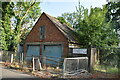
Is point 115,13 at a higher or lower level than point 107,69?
higher

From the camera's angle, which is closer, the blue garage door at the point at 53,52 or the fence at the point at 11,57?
the fence at the point at 11,57

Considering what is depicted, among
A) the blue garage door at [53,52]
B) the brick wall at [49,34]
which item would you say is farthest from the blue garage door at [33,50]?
the blue garage door at [53,52]

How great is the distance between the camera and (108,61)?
10250 mm

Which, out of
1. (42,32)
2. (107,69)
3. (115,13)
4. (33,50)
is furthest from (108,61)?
(115,13)

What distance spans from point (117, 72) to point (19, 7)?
2185 cm

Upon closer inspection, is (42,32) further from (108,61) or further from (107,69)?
(107,69)

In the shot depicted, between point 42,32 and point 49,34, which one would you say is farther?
point 42,32

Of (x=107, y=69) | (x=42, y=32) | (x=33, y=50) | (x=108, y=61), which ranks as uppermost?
(x=42, y=32)

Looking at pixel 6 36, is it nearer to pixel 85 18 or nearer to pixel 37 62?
pixel 37 62

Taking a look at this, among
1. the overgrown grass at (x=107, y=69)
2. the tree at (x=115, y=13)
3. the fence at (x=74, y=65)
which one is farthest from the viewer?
the tree at (x=115, y=13)

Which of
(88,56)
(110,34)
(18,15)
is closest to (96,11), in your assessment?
(110,34)

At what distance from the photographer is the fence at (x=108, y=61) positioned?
31.7ft

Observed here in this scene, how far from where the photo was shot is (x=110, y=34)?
1387cm

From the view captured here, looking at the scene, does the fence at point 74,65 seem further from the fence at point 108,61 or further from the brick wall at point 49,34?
the brick wall at point 49,34
